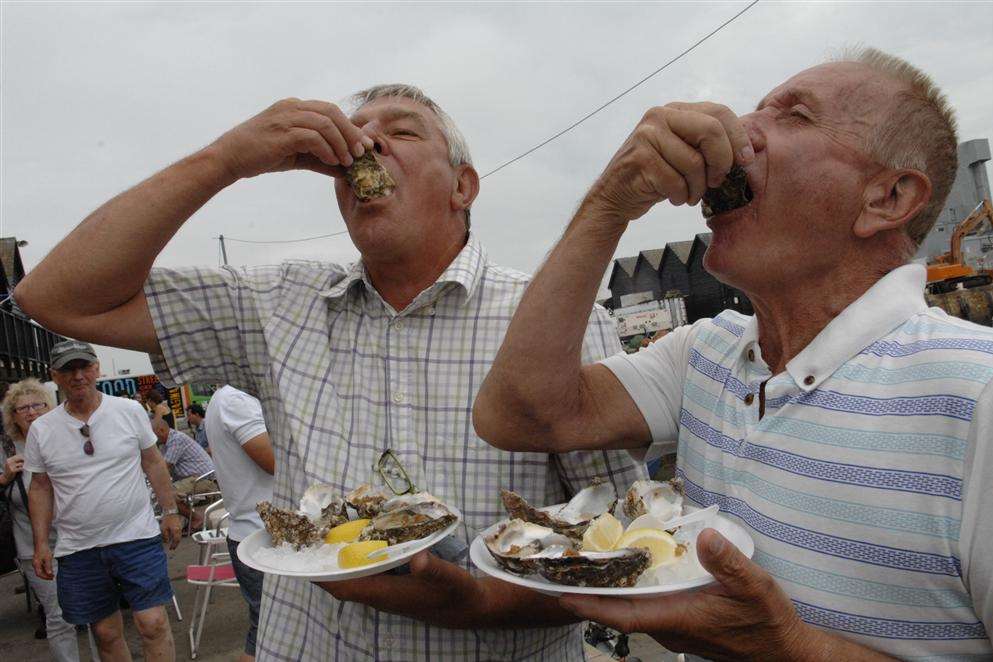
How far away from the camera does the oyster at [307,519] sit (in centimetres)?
152

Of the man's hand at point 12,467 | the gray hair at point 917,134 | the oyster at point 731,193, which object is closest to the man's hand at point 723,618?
the oyster at point 731,193

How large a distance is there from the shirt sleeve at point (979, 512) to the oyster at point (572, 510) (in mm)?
631

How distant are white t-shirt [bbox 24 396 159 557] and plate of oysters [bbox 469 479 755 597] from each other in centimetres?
411

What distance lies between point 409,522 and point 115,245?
3.39 feet

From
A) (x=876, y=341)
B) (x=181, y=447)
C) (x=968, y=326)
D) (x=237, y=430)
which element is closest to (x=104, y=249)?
(x=876, y=341)

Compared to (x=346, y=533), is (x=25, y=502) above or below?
below

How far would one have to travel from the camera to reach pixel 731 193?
4.53ft

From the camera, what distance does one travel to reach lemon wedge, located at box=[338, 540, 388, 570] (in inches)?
52.2

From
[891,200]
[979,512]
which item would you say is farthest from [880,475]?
[891,200]

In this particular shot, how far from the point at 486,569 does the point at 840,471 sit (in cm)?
65

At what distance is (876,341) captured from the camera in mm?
1248

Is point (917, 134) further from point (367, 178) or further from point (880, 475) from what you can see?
point (367, 178)

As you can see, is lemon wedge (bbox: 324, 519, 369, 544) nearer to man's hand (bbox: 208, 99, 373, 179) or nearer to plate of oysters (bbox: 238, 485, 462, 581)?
plate of oysters (bbox: 238, 485, 462, 581)

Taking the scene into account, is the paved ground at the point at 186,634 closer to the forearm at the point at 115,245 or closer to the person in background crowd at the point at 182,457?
the person in background crowd at the point at 182,457
